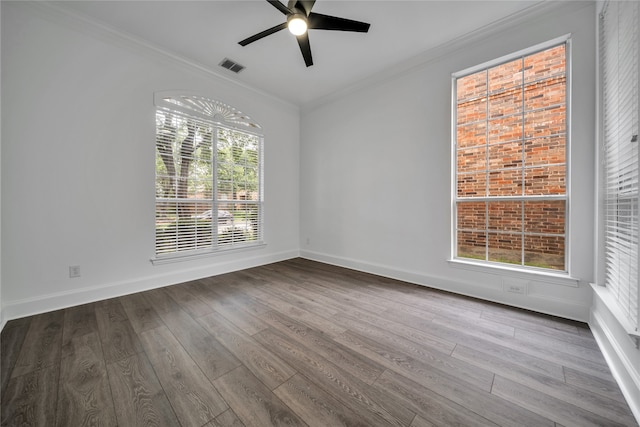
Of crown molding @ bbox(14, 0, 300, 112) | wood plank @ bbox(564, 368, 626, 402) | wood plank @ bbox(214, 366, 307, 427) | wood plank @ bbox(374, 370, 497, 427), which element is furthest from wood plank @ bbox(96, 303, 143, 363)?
crown molding @ bbox(14, 0, 300, 112)

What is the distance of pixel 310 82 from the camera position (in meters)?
3.75

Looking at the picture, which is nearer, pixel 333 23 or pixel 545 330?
pixel 545 330

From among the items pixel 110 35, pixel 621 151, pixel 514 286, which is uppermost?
pixel 110 35

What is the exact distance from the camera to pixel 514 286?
7.85ft

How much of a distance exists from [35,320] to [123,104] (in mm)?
2348

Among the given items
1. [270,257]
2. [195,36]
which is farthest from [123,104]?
[270,257]

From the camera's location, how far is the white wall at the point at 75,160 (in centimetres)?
214

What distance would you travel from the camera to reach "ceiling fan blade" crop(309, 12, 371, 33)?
2.06 meters

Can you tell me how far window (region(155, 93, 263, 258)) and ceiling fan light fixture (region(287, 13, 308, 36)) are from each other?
1.86 meters

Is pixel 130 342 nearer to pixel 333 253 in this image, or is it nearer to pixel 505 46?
pixel 333 253

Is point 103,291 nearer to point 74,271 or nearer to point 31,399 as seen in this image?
point 74,271

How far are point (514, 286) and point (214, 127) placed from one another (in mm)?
4284

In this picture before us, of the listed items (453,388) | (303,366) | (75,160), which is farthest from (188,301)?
(453,388)

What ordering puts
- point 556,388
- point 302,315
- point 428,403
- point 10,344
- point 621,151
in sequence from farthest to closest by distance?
point 302,315 → point 10,344 → point 621,151 → point 556,388 → point 428,403
